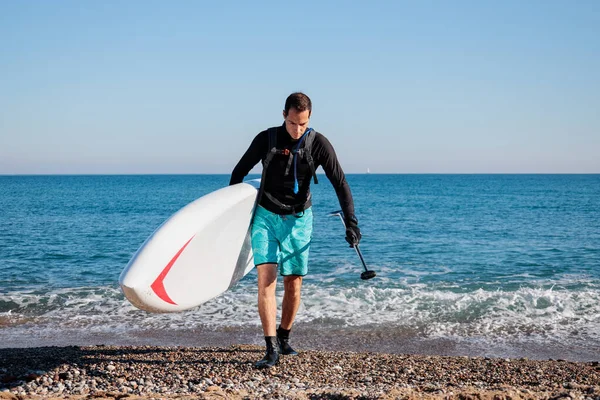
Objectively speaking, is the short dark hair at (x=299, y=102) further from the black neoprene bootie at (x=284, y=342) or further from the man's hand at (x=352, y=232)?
the black neoprene bootie at (x=284, y=342)

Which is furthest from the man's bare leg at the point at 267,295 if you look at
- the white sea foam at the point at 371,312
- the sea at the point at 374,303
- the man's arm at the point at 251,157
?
the white sea foam at the point at 371,312

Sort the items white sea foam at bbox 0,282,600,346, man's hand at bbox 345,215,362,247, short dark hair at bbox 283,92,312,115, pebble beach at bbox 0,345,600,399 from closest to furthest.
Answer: pebble beach at bbox 0,345,600,399
short dark hair at bbox 283,92,312,115
man's hand at bbox 345,215,362,247
white sea foam at bbox 0,282,600,346

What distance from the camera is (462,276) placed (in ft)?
37.8

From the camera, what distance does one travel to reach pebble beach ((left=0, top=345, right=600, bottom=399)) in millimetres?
3777

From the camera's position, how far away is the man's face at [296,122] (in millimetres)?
4133

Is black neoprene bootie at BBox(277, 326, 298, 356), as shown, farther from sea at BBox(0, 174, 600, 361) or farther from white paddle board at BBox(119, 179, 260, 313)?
sea at BBox(0, 174, 600, 361)

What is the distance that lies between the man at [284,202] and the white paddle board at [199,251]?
1.38 feet

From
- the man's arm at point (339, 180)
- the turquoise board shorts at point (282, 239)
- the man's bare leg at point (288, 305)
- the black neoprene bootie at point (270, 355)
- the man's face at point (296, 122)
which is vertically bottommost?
the black neoprene bootie at point (270, 355)

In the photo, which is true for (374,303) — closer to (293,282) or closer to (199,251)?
(293,282)

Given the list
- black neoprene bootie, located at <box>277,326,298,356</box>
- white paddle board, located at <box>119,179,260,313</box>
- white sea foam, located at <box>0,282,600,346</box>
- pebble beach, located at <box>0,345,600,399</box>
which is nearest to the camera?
pebble beach, located at <box>0,345,600,399</box>

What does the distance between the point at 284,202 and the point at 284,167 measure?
10.9 inches

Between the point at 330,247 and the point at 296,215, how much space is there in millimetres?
11850

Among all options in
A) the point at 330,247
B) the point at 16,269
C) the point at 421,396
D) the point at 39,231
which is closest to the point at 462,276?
the point at 330,247

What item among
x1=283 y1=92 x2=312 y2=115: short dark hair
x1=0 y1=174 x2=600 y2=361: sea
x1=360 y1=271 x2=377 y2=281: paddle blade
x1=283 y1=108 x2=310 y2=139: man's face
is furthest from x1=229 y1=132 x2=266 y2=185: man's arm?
x1=0 y1=174 x2=600 y2=361: sea
